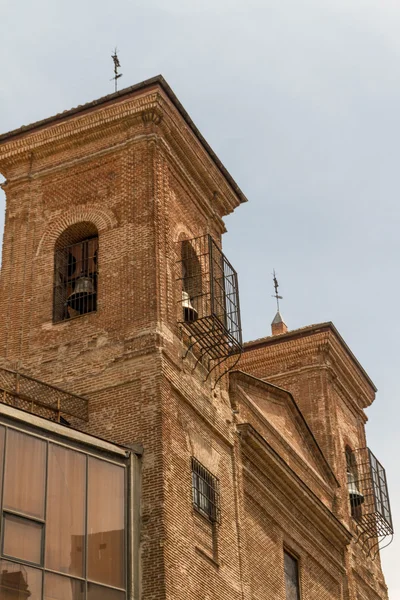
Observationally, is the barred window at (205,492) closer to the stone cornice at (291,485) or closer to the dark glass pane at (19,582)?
the stone cornice at (291,485)

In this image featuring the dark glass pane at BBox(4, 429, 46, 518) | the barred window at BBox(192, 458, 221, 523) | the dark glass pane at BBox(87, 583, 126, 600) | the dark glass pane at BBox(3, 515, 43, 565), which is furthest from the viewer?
the barred window at BBox(192, 458, 221, 523)

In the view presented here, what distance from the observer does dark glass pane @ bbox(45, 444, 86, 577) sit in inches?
631

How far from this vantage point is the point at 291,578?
75.1ft

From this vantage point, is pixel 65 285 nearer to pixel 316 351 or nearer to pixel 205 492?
pixel 205 492

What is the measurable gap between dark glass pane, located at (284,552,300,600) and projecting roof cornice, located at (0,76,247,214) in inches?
309

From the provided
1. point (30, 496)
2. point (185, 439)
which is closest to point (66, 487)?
point (30, 496)

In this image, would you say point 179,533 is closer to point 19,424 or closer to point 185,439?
point 185,439

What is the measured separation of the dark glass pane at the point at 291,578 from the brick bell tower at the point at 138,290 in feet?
10.0

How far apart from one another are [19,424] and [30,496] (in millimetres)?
1019

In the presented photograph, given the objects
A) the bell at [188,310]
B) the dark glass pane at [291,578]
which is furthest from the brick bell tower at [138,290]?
the dark glass pane at [291,578]

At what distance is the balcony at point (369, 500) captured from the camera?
27938 millimetres

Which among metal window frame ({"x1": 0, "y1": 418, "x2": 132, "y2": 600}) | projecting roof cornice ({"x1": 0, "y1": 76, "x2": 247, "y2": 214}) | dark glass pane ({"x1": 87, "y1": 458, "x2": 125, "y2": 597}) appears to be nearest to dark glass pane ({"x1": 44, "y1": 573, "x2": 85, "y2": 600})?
metal window frame ({"x1": 0, "y1": 418, "x2": 132, "y2": 600})

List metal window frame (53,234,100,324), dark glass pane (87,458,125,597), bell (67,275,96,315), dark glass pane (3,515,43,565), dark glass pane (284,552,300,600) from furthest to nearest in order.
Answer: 1. dark glass pane (284,552,300,600)
2. bell (67,275,96,315)
3. metal window frame (53,234,100,324)
4. dark glass pane (87,458,125,597)
5. dark glass pane (3,515,43,565)

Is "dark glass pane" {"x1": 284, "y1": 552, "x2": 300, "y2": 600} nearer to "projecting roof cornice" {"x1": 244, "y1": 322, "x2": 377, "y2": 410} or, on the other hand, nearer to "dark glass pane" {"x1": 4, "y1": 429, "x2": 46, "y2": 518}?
"projecting roof cornice" {"x1": 244, "y1": 322, "x2": 377, "y2": 410}
